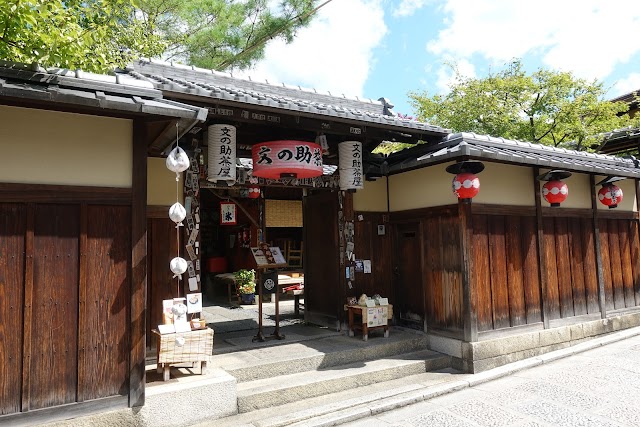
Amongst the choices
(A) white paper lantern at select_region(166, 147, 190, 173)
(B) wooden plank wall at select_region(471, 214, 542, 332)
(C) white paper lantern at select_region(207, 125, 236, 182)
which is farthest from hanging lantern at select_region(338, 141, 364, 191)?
(A) white paper lantern at select_region(166, 147, 190, 173)

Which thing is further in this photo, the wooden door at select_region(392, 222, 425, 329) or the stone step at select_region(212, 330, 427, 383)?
the wooden door at select_region(392, 222, 425, 329)

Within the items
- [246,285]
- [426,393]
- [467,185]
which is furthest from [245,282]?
[467,185]

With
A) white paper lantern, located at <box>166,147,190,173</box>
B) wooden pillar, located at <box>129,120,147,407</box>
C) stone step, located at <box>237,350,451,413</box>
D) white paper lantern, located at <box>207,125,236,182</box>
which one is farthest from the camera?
white paper lantern, located at <box>207,125,236,182</box>

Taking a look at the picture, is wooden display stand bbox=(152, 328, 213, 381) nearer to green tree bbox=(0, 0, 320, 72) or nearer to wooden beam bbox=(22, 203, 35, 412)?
wooden beam bbox=(22, 203, 35, 412)

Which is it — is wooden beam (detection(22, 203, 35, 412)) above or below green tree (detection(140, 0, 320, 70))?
below

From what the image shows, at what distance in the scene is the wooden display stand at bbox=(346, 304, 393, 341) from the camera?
8.93 metres

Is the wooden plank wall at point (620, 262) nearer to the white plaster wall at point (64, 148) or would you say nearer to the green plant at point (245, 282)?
the green plant at point (245, 282)

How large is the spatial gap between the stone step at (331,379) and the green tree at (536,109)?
13.9m

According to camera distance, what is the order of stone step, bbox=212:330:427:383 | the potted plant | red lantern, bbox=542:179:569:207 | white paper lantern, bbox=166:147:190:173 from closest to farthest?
white paper lantern, bbox=166:147:190:173, stone step, bbox=212:330:427:383, red lantern, bbox=542:179:569:207, the potted plant

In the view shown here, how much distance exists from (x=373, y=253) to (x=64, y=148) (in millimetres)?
6989

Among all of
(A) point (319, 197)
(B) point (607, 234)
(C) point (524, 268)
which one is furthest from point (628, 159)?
(A) point (319, 197)

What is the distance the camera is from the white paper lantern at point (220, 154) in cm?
752

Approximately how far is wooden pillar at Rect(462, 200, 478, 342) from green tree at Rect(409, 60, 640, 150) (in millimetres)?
11957

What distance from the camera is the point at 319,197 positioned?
34.7 ft
